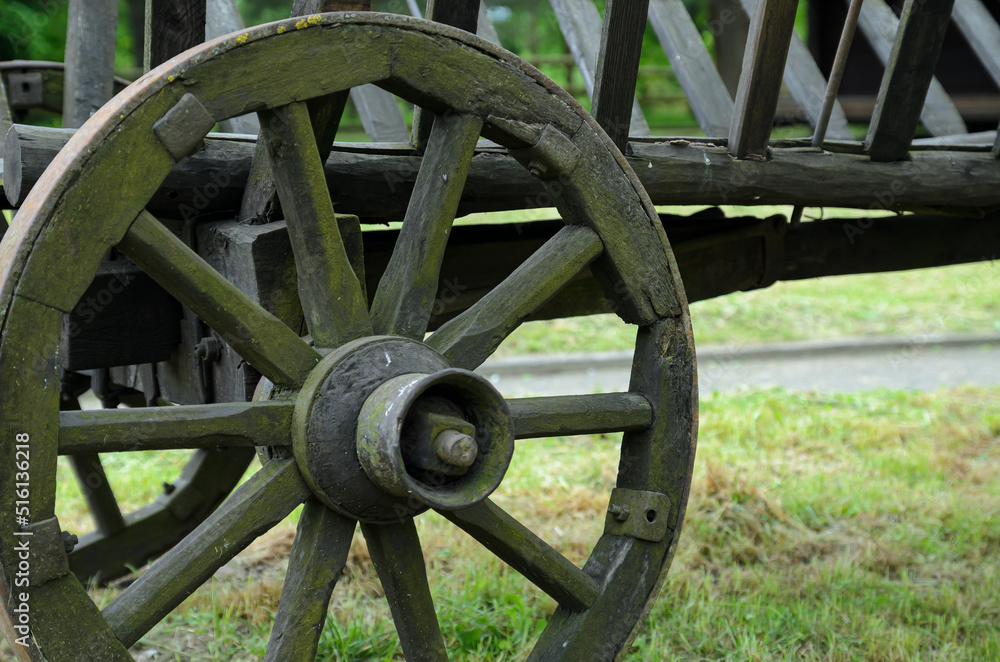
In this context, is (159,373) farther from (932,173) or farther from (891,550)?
(891,550)

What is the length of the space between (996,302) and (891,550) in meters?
5.69

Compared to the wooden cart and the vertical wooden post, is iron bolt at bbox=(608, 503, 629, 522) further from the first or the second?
the vertical wooden post

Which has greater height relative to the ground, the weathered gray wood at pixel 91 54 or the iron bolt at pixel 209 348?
the weathered gray wood at pixel 91 54

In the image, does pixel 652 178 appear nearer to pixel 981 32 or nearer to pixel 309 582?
pixel 309 582

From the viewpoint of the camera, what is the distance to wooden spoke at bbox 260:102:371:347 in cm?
154

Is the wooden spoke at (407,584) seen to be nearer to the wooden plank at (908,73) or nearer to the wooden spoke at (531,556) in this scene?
the wooden spoke at (531,556)

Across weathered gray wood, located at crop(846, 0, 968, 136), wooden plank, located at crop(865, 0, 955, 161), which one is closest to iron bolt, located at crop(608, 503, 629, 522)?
wooden plank, located at crop(865, 0, 955, 161)

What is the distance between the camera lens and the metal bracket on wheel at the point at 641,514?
1.88 metres

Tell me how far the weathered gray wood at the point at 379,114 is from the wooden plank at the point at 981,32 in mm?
2376

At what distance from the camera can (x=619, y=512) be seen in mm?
1894

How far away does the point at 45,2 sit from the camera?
805 cm

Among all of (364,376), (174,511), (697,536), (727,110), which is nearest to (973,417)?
(697,536)

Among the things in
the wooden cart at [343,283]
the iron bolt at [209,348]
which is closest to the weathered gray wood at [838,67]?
the wooden cart at [343,283]

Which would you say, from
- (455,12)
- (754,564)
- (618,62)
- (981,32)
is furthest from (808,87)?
(455,12)
